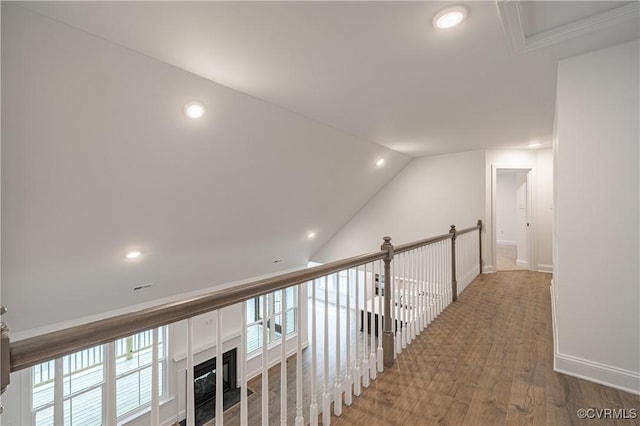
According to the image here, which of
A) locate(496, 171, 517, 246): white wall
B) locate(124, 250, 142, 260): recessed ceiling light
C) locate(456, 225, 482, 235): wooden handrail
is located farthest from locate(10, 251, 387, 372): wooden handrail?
locate(496, 171, 517, 246): white wall

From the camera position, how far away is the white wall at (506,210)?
9.12 metres

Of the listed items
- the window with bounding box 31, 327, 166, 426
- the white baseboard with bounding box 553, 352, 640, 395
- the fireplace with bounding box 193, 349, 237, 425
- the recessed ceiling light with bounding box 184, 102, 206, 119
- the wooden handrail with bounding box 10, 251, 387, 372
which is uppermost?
the recessed ceiling light with bounding box 184, 102, 206, 119

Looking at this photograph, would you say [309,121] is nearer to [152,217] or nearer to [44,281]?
[152,217]

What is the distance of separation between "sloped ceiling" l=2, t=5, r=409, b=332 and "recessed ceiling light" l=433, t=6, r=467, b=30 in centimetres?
177

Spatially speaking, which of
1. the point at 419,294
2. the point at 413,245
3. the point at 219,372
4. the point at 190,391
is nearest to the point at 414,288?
the point at 419,294

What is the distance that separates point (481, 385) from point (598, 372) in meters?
0.80

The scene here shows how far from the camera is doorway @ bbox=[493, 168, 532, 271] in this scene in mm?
5523

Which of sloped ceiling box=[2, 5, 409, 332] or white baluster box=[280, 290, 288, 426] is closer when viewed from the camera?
white baluster box=[280, 290, 288, 426]

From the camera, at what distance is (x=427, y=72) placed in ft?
7.76

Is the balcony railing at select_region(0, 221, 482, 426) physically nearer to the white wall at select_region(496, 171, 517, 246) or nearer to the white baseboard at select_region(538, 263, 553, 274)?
the white baseboard at select_region(538, 263, 553, 274)

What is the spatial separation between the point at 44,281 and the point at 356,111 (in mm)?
4099

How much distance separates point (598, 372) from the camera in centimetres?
201

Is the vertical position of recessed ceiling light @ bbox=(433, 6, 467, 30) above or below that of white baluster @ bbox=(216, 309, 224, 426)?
above

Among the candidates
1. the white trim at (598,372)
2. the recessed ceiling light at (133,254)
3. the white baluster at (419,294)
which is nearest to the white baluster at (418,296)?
the white baluster at (419,294)
